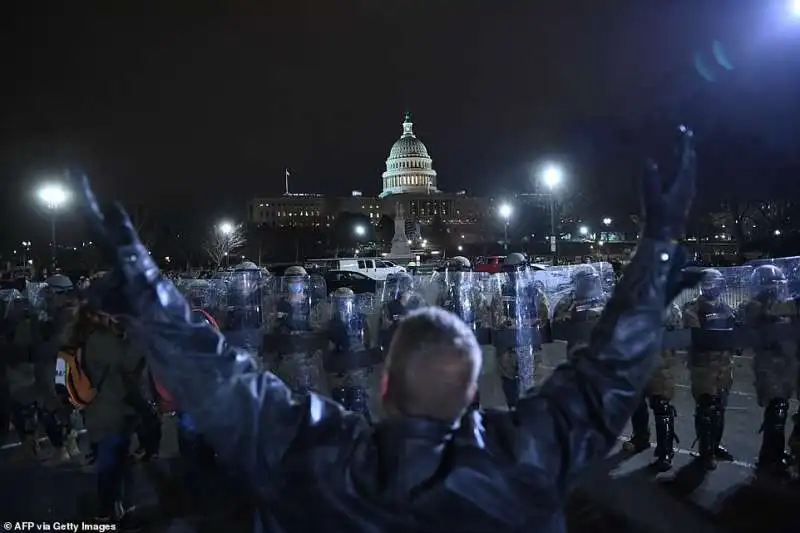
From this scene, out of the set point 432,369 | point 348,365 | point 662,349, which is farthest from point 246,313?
point 432,369

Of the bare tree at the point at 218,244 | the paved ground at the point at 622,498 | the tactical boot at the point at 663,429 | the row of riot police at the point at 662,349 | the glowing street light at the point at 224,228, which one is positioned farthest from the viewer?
the glowing street light at the point at 224,228

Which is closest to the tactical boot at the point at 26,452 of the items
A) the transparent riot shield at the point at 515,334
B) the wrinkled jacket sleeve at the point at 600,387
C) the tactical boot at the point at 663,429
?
the transparent riot shield at the point at 515,334

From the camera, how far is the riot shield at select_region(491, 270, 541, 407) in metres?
7.57

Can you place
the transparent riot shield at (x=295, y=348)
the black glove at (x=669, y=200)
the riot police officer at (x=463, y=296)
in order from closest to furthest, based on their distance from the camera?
the black glove at (x=669, y=200)
the transparent riot shield at (x=295, y=348)
the riot police officer at (x=463, y=296)

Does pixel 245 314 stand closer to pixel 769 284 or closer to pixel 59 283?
pixel 59 283

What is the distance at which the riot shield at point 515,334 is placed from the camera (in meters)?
7.57

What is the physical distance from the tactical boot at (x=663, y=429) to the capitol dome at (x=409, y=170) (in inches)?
5252

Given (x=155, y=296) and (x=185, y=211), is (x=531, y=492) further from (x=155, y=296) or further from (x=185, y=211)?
(x=185, y=211)

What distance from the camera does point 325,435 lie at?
1.73 m

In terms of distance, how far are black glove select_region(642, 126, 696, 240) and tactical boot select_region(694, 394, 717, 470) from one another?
558cm

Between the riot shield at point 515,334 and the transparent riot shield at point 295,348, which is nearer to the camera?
the transparent riot shield at point 295,348

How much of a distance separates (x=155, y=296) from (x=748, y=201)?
33655 mm

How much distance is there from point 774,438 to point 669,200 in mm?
5920

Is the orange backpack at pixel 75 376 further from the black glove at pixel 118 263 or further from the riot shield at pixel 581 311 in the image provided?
the riot shield at pixel 581 311
